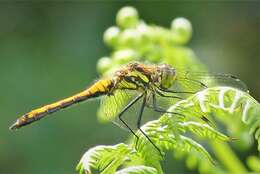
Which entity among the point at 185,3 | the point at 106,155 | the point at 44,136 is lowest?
the point at 44,136

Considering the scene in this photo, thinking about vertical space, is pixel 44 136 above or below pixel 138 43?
below

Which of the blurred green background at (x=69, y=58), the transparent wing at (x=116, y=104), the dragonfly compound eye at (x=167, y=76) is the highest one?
the dragonfly compound eye at (x=167, y=76)

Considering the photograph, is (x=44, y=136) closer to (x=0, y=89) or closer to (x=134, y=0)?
(x=0, y=89)

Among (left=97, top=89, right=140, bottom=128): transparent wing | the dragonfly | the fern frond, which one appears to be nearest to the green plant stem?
the dragonfly

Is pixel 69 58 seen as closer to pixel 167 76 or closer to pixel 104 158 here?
pixel 167 76

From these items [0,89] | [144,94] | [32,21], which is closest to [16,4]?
[32,21]

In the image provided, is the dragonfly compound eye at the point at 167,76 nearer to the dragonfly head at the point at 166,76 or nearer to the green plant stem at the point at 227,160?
the dragonfly head at the point at 166,76

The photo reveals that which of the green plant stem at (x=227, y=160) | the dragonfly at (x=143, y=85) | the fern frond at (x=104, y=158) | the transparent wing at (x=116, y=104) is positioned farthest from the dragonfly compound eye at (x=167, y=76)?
the fern frond at (x=104, y=158)
